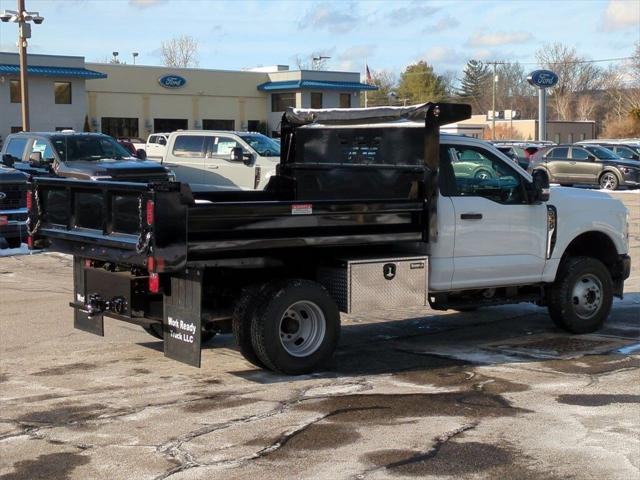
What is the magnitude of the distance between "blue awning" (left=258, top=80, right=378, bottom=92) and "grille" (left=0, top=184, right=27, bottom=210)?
4556cm

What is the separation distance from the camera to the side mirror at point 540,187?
9.19 m

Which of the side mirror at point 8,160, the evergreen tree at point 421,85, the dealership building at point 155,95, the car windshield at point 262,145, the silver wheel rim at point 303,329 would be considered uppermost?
the evergreen tree at point 421,85

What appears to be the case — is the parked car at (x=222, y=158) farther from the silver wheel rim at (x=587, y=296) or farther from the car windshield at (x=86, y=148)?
the silver wheel rim at (x=587, y=296)

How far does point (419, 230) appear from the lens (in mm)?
8500

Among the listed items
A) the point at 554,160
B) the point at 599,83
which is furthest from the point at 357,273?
the point at 599,83

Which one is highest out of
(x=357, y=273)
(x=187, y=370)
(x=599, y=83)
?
(x=599, y=83)

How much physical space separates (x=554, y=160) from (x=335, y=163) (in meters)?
27.6

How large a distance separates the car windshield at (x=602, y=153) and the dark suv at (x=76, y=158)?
20611 mm

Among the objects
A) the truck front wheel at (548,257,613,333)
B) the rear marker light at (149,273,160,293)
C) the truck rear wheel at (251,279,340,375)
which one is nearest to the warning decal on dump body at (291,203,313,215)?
the truck rear wheel at (251,279,340,375)

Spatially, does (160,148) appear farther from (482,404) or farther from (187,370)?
(482,404)

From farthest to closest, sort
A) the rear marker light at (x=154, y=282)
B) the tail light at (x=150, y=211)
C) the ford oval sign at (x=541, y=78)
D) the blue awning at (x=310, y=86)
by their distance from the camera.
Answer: the blue awning at (x=310, y=86)
the ford oval sign at (x=541, y=78)
the rear marker light at (x=154, y=282)
the tail light at (x=150, y=211)

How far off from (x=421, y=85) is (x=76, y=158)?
8508 cm

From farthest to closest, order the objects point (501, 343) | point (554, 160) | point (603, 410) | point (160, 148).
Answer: point (554, 160) → point (160, 148) → point (501, 343) → point (603, 410)

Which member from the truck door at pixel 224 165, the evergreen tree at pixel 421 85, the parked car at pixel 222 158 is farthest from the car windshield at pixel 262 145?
the evergreen tree at pixel 421 85
